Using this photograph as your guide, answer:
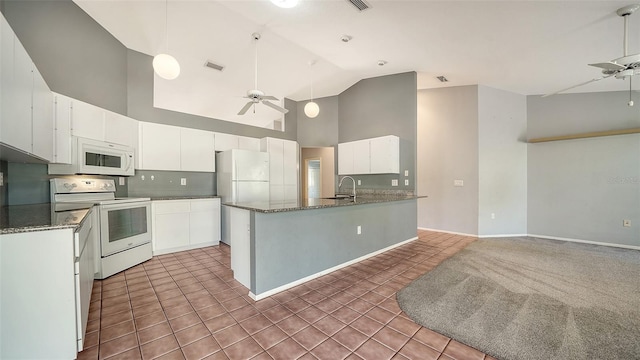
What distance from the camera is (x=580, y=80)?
4.27 m

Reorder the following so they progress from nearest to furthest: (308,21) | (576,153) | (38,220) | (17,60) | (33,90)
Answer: (38,220) < (17,60) < (33,90) < (308,21) < (576,153)

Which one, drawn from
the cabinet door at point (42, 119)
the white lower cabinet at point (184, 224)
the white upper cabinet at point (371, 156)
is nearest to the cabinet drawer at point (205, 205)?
the white lower cabinet at point (184, 224)

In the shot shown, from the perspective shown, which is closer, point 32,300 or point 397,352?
point 32,300

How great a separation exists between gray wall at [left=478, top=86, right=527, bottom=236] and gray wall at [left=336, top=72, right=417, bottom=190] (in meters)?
1.67

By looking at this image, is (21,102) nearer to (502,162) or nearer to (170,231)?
(170,231)

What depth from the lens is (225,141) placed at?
15.0 feet

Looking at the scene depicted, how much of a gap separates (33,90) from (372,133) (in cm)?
473

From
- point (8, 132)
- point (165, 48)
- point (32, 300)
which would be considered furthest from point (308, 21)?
point (32, 300)

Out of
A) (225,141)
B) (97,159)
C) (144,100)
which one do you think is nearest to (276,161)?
(225,141)

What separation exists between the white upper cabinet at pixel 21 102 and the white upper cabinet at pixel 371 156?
4292 millimetres

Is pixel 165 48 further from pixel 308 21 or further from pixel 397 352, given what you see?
pixel 397 352

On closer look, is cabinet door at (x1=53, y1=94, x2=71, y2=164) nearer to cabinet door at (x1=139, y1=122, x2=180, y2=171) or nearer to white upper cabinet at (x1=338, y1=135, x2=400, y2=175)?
cabinet door at (x1=139, y1=122, x2=180, y2=171)

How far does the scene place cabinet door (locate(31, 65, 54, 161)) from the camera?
1976 mm

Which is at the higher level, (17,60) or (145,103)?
(145,103)
